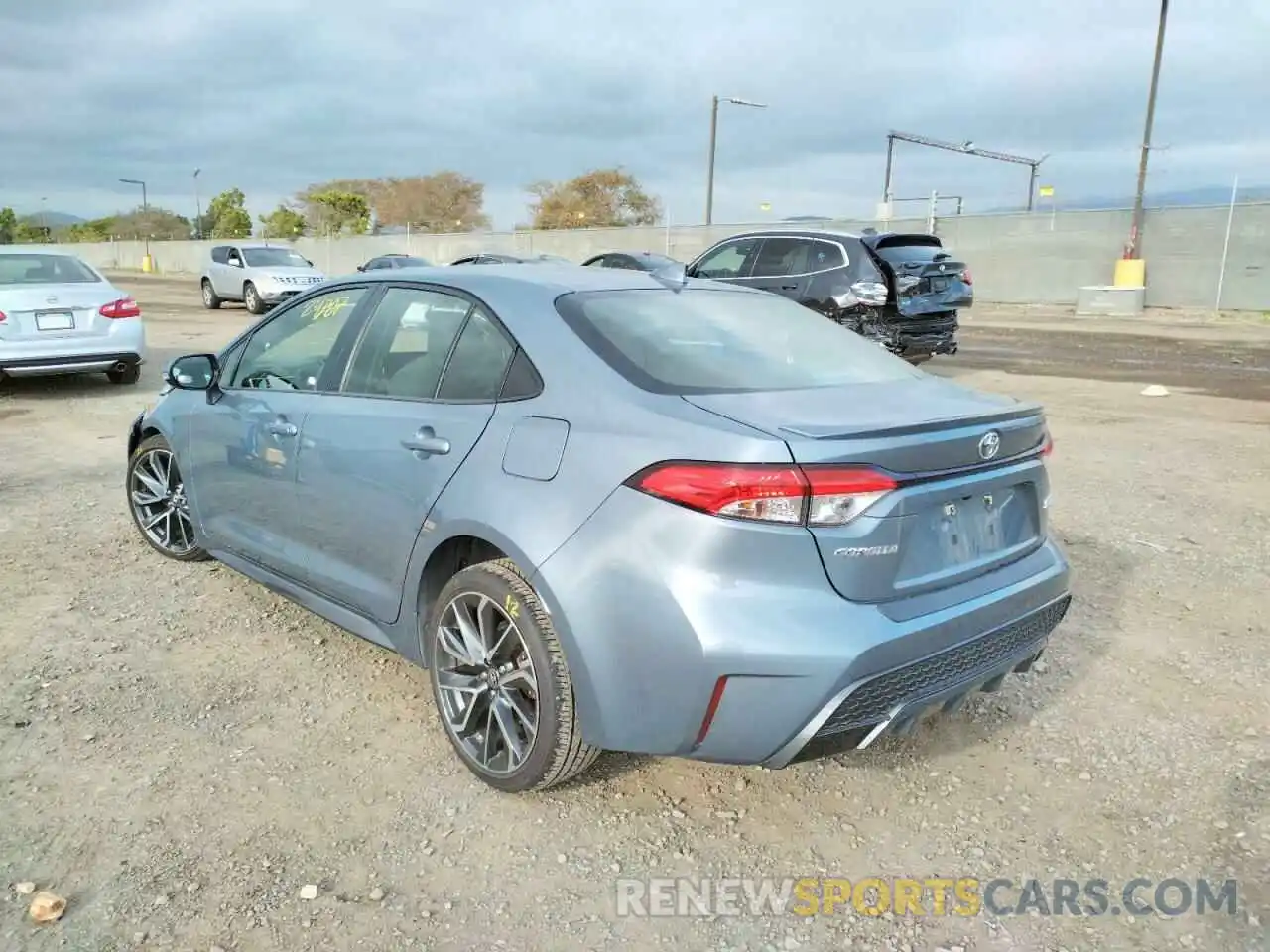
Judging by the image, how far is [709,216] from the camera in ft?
126

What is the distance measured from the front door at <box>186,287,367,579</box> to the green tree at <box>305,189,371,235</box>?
63117 millimetres

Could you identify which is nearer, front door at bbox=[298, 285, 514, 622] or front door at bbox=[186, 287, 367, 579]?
front door at bbox=[298, 285, 514, 622]

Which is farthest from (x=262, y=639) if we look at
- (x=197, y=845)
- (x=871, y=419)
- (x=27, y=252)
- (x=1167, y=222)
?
(x=1167, y=222)

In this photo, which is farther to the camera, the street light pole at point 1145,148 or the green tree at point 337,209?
the green tree at point 337,209

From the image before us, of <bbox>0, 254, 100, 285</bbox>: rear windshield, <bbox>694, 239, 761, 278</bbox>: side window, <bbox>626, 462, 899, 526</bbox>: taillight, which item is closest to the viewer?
<bbox>626, 462, 899, 526</bbox>: taillight

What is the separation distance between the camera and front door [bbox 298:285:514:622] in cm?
309

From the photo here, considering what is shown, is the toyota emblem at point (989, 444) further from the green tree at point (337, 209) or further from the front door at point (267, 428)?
the green tree at point (337, 209)

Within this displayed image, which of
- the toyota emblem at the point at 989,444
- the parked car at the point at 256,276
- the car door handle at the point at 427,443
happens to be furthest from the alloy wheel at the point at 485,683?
the parked car at the point at 256,276

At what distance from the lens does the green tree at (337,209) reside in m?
65.1

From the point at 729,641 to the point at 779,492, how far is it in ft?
1.26

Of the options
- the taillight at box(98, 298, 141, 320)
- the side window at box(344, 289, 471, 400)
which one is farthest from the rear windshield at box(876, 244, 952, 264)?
the side window at box(344, 289, 471, 400)

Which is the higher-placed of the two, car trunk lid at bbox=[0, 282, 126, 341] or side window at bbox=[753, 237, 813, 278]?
side window at bbox=[753, 237, 813, 278]

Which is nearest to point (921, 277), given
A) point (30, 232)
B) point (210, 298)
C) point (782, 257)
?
point (782, 257)

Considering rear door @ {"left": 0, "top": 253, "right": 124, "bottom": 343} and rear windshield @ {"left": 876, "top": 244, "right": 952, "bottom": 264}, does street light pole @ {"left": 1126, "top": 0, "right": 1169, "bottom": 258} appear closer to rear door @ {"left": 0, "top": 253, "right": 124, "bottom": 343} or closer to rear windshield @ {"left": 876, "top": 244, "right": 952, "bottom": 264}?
rear windshield @ {"left": 876, "top": 244, "right": 952, "bottom": 264}
